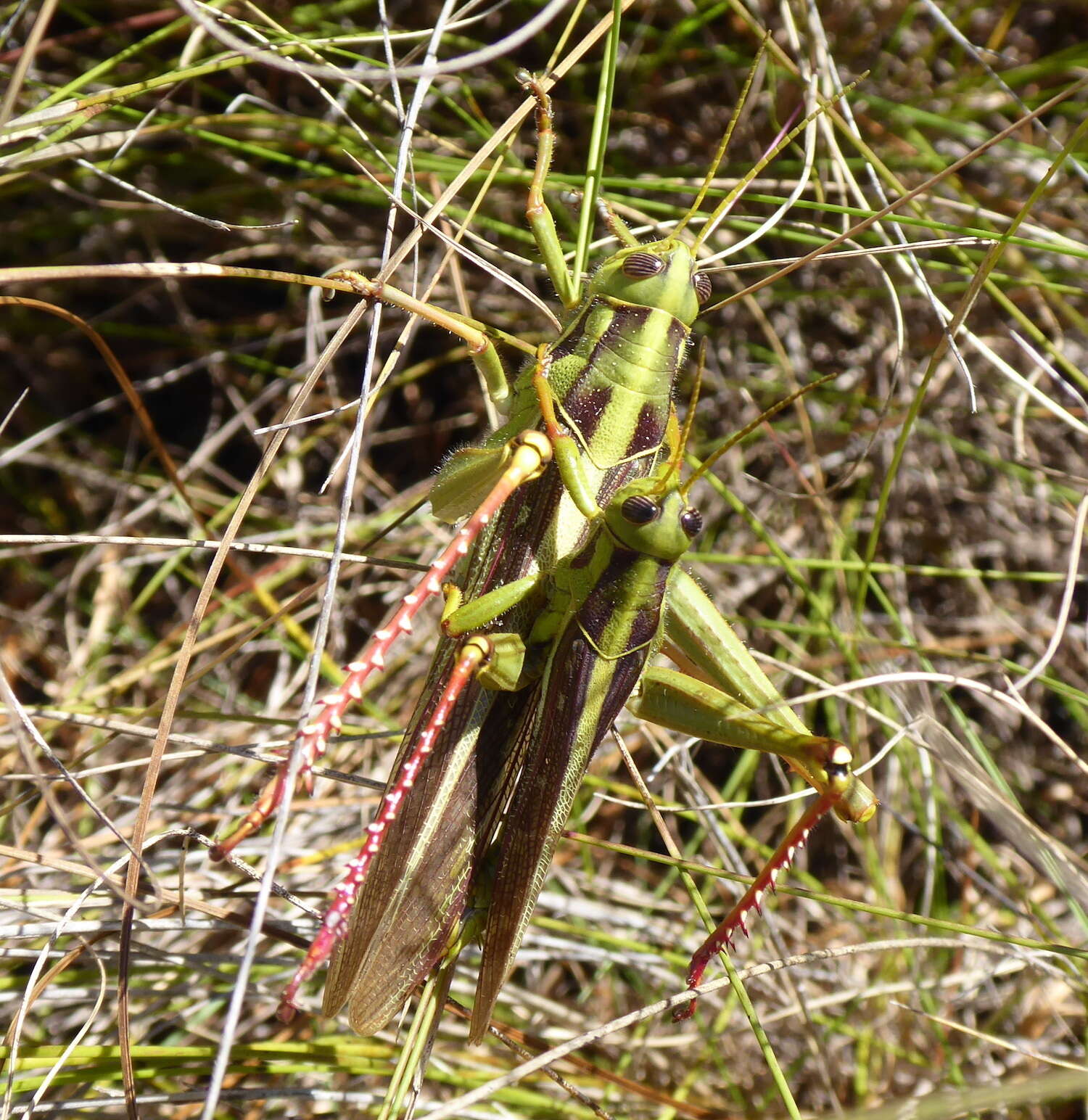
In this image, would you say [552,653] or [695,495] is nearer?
[552,653]

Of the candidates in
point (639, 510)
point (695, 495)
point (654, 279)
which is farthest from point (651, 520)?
point (695, 495)

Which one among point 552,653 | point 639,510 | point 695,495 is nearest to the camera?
point 639,510

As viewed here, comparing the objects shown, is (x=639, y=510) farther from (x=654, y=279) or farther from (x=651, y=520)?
(x=654, y=279)

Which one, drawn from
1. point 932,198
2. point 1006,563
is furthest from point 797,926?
point 932,198

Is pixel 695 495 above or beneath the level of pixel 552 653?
above

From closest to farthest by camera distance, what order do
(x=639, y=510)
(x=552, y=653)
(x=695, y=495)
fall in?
(x=639, y=510), (x=552, y=653), (x=695, y=495)

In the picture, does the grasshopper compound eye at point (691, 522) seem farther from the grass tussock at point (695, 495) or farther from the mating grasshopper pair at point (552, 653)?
the grass tussock at point (695, 495)

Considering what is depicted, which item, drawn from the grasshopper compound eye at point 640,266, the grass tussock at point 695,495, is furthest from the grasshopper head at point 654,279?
the grass tussock at point 695,495
